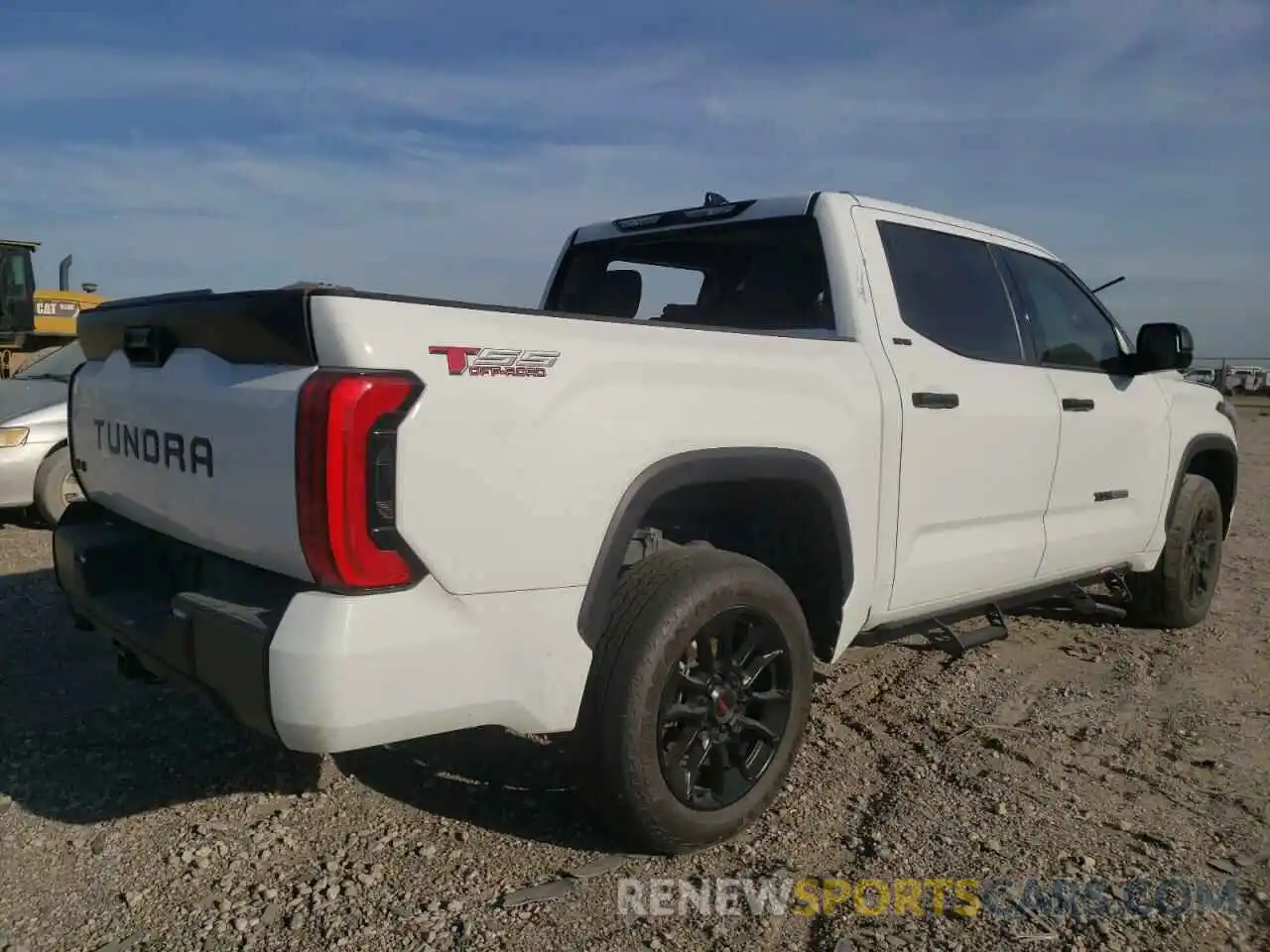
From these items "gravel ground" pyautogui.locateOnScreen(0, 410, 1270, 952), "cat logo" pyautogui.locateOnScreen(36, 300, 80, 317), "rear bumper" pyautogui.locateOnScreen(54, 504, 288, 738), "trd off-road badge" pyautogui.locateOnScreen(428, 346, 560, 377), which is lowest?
"gravel ground" pyautogui.locateOnScreen(0, 410, 1270, 952)

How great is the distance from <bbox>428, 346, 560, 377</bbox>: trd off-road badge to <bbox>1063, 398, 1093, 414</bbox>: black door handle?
2.62 meters

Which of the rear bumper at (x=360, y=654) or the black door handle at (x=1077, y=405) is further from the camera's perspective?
the black door handle at (x=1077, y=405)

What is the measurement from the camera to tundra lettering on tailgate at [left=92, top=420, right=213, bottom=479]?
263 centimetres

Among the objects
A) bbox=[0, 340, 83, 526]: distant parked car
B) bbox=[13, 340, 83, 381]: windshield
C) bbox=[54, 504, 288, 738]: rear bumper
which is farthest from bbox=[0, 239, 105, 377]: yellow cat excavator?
bbox=[54, 504, 288, 738]: rear bumper

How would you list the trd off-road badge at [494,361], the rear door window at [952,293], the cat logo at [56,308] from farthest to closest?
the cat logo at [56,308] < the rear door window at [952,293] < the trd off-road badge at [494,361]

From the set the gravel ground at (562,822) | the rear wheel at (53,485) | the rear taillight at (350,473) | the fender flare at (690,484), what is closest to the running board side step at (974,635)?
the gravel ground at (562,822)

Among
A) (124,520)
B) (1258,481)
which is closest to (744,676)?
(124,520)

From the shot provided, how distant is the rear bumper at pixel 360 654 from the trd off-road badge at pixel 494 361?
0.48 meters

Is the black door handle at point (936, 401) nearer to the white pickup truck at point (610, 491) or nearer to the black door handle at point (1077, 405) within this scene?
the white pickup truck at point (610, 491)

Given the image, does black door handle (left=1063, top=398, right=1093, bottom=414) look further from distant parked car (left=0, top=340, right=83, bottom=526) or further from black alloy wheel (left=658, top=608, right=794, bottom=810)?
distant parked car (left=0, top=340, right=83, bottom=526)

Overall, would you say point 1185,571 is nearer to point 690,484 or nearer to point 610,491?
point 690,484

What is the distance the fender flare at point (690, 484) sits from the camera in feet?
8.66

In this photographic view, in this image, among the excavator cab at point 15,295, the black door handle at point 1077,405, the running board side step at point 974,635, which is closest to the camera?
the running board side step at point 974,635

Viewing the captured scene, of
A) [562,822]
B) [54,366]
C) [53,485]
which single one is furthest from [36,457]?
[562,822]
